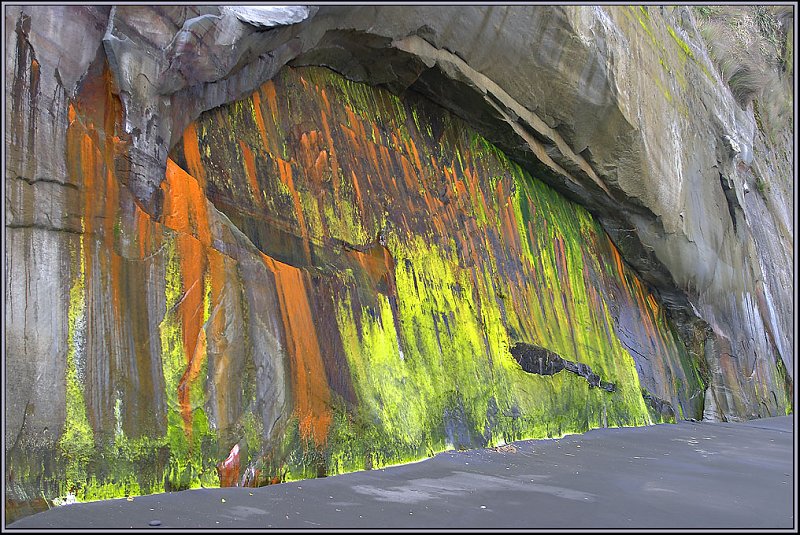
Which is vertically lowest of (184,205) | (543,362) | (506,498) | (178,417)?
(506,498)

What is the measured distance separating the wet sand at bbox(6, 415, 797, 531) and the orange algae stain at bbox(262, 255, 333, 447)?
0.29 m

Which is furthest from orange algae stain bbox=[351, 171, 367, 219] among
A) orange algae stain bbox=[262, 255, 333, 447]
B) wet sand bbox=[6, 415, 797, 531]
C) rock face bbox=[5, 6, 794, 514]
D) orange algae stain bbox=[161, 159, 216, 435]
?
wet sand bbox=[6, 415, 797, 531]

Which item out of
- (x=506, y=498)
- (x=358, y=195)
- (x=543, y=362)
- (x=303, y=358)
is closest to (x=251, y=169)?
(x=358, y=195)

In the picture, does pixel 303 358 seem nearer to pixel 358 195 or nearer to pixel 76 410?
pixel 76 410

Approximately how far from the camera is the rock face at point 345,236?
2.71 meters

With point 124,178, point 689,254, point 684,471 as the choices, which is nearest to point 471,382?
point 684,471

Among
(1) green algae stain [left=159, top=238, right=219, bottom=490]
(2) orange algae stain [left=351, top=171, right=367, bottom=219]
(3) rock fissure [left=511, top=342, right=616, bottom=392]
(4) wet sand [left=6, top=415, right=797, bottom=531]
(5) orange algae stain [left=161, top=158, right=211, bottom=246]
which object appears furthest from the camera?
(3) rock fissure [left=511, top=342, right=616, bottom=392]

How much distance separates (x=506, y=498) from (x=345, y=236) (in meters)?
2.03

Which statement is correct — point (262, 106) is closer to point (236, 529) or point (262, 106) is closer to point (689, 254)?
point (236, 529)

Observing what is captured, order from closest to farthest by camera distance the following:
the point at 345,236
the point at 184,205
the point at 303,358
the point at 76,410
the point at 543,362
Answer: the point at 76,410, the point at 184,205, the point at 303,358, the point at 345,236, the point at 543,362

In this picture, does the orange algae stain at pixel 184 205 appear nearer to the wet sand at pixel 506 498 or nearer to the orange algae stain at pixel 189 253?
the orange algae stain at pixel 189 253

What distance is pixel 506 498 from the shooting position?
2938 mm

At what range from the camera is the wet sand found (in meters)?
2.42

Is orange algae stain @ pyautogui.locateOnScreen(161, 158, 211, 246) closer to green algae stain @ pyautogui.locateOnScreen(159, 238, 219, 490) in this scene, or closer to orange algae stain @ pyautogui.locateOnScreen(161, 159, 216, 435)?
orange algae stain @ pyautogui.locateOnScreen(161, 159, 216, 435)
